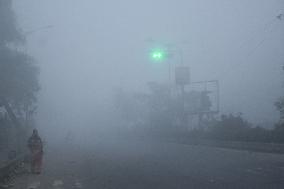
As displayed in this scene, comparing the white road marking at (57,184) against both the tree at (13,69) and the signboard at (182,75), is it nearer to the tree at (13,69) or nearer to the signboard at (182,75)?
the tree at (13,69)

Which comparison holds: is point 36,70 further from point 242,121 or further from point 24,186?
point 24,186

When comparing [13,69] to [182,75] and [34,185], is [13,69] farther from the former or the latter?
[34,185]

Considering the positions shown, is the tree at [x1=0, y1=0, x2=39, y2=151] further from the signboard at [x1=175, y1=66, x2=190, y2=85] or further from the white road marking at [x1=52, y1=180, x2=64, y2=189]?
the white road marking at [x1=52, y1=180, x2=64, y2=189]

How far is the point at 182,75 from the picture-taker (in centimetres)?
6419

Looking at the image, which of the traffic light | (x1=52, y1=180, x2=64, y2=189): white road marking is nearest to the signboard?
the traffic light


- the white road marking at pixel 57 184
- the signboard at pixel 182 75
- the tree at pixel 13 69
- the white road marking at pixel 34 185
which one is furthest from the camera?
the signboard at pixel 182 75

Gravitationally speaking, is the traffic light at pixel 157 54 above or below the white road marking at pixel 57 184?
above

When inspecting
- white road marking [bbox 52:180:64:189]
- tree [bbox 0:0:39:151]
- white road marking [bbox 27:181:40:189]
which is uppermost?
tree [bbox 0:0:39:151]

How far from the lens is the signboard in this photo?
2520 inches

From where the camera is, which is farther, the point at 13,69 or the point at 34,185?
the point at 13,69

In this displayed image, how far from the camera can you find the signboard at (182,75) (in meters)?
64.0

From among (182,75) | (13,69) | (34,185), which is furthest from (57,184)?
(182,75)

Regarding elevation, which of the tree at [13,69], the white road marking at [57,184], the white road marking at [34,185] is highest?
the tree at [13,69]

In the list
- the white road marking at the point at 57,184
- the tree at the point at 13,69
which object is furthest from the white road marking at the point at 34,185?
the tree at the point at 13,69
